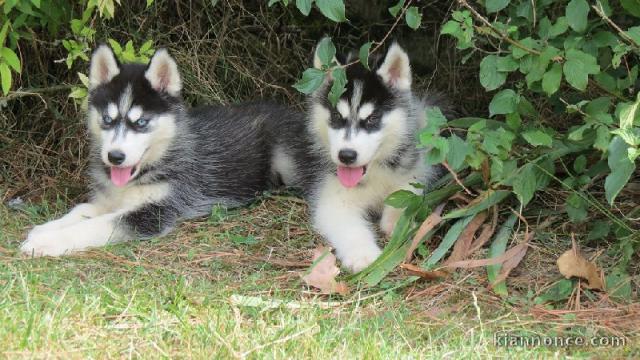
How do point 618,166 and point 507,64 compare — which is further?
point 507,64

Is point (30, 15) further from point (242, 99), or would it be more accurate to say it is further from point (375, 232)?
point (375, 232)

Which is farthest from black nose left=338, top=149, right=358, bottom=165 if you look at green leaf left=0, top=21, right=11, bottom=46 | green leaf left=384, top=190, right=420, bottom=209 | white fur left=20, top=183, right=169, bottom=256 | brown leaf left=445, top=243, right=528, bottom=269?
green leaf left=0, top=21, right=11, bottom=46

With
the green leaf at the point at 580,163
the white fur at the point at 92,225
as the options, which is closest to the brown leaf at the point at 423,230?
the green leaf at the point at 580,163

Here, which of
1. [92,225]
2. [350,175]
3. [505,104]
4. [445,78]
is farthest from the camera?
[445,78]

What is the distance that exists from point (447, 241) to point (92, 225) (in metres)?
2.11

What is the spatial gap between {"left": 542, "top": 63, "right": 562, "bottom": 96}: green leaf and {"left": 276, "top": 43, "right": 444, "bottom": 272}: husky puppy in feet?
3.85

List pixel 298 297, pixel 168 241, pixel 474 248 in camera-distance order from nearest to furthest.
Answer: pixel 298 297
pixel 474 248
pixel 168 241

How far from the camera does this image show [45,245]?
481 cm

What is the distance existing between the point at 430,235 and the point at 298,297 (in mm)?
946

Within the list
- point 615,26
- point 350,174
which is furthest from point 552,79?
point 350,174

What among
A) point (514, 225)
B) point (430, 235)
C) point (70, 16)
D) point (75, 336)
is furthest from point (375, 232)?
point (70, 16)

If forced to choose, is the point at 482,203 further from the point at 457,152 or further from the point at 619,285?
the point at 619,285

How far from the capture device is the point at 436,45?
6906 millimetres

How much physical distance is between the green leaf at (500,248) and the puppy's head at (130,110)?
2.26 m
